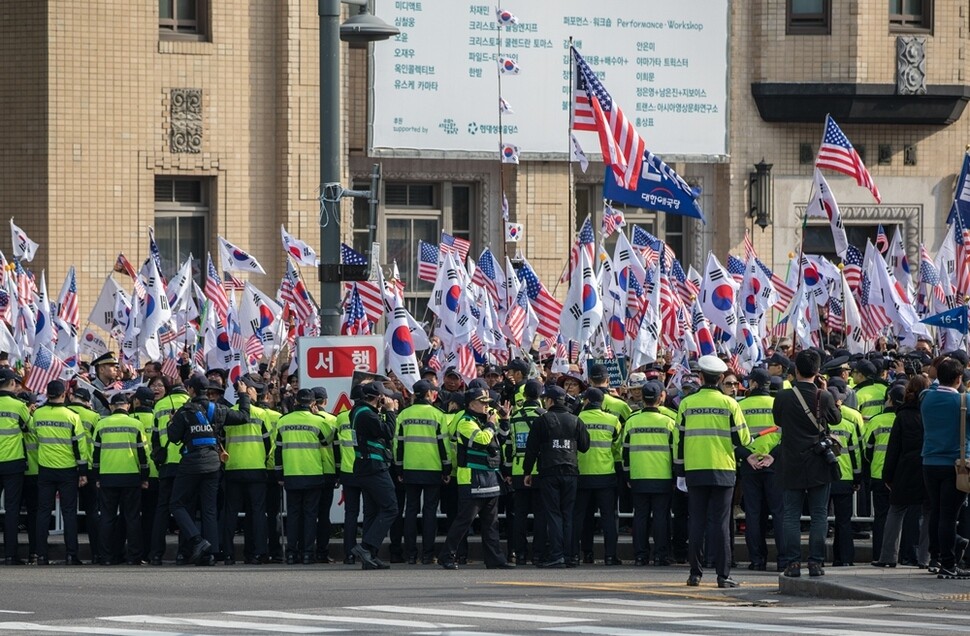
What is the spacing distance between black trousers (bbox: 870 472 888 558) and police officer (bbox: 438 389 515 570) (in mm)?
3458

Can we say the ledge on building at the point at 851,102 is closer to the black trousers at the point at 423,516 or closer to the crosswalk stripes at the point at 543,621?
the black trousers at the point at 423,516

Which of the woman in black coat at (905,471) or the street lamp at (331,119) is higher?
the street lamp at (331,119)

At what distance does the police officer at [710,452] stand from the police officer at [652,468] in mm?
1922

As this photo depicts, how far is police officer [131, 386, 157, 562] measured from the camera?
20.0m

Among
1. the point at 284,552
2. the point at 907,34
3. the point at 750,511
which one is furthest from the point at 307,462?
the point at 907,34

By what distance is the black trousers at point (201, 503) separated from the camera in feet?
64.1

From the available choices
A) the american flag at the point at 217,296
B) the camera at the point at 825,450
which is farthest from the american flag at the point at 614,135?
the camera at the point at 825,450

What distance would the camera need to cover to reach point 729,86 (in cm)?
3431

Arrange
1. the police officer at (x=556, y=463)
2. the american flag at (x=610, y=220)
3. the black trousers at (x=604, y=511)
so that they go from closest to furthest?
the police officer at (x=556, y=463) < the black trousers at (x=604, y=511) < the american flag at (x=610, y=220)

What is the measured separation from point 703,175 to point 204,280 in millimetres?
9008

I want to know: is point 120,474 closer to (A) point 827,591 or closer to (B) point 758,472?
(B) point 758,472

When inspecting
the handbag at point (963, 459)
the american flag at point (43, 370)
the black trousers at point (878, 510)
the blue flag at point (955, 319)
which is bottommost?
the black trousers at point (878, 510)

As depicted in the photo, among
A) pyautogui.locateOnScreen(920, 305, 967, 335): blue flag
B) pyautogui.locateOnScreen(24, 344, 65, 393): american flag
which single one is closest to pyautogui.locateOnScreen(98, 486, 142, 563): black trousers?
pyautogui.locateOnScreen(24, 344, 65, 393): american flag

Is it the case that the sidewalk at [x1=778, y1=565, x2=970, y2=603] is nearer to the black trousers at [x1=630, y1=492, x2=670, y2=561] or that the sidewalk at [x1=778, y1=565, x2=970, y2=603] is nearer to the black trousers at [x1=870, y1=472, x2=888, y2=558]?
the black trousers at [x1=870, y1=472, x2=888, y2=558]
